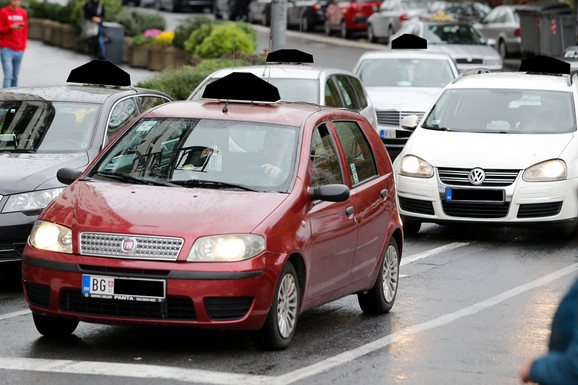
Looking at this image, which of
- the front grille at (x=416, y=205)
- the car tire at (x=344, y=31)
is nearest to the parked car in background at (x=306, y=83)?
the front grille at (x=416, y=205)

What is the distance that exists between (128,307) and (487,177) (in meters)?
6.36

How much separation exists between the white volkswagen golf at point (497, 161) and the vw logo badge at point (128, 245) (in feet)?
20.6

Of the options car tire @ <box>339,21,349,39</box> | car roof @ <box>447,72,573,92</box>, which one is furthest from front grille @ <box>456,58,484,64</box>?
car tire @ <box>339,21,349,39</box>

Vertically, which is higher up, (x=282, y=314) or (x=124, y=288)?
(x=124, y=288)

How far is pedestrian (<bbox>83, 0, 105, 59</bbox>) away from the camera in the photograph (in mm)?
32500

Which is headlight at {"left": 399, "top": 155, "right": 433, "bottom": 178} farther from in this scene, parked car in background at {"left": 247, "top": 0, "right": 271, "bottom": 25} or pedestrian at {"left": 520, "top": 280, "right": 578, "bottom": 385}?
parked car in background at {"left": 247, "top": 0, "right": 271, "bottom": 25}

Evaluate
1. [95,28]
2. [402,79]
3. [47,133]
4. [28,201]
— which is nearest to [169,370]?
[28,201]

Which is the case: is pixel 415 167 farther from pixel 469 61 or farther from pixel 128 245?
pixel 469 61

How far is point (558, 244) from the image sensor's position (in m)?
13.0

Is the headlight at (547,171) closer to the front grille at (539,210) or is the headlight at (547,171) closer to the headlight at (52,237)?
the front grille at (539,210)

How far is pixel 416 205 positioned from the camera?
13.2 metres

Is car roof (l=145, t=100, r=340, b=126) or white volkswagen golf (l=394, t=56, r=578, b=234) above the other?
car roof (l=145, t=100, r=340, b=126)

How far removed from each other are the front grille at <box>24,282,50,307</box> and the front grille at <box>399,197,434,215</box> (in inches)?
249

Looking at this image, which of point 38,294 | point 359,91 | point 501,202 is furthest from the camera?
point 359,91
